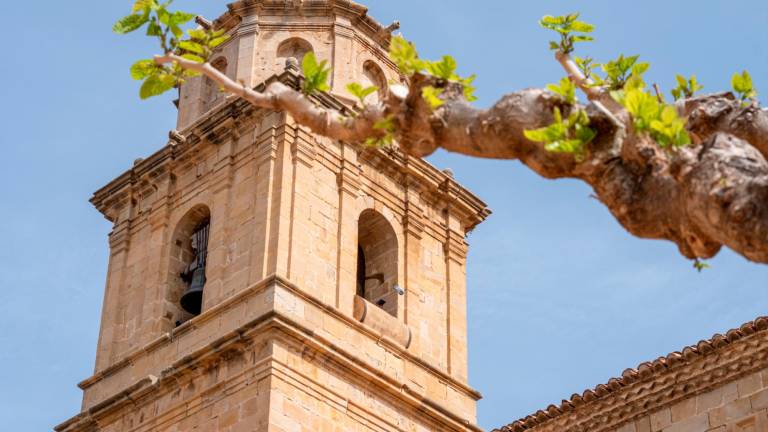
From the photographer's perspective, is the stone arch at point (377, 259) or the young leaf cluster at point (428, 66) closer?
the young leaf cluster at point (428, 66)

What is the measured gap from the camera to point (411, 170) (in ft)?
70.3

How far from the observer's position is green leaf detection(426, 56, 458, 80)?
7496mm

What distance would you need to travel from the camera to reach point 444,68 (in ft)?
24.6

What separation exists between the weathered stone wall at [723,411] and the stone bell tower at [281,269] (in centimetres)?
287

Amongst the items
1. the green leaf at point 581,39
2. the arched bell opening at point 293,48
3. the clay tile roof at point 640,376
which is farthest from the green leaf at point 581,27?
the arched bell opening at point 293,48

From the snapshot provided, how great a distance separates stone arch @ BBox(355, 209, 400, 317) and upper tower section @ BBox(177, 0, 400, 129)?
194 centimetres

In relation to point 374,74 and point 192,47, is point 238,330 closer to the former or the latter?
point 374,74

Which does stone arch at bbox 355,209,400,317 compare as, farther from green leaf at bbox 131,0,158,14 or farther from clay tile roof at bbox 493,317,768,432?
green leaf at bbox 131,0,158,14

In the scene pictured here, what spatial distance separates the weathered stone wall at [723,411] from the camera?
17516 mm

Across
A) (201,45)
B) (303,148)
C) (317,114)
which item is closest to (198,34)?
(201,45)

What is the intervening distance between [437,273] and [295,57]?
11.7ft

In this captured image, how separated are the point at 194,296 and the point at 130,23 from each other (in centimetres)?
1251

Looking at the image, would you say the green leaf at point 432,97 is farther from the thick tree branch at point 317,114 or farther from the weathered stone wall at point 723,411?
the weathered stone wall at point 723,411

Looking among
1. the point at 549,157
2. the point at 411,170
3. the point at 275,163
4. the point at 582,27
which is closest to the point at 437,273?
the point at 411,170
